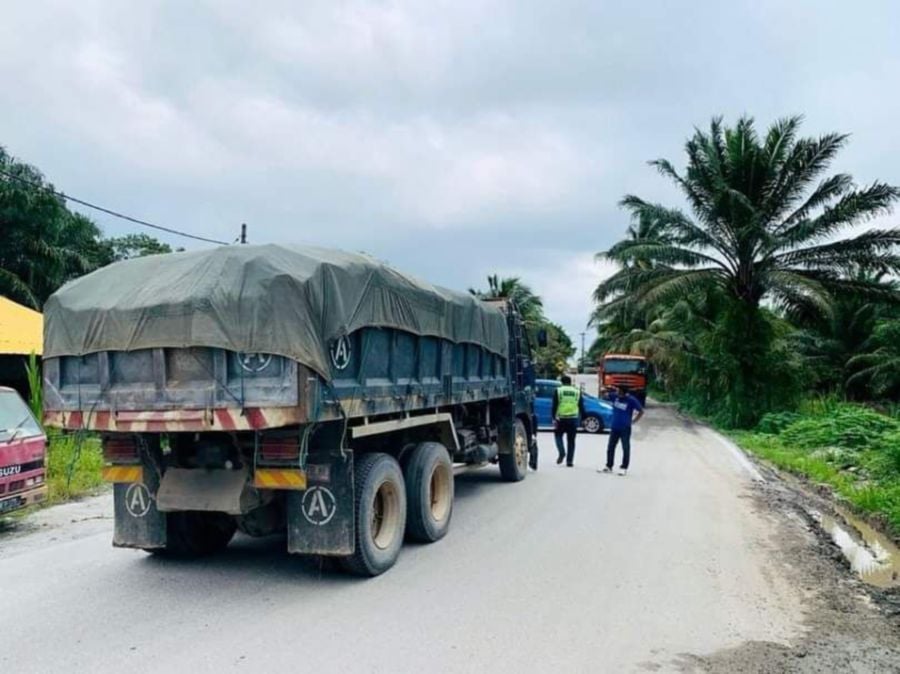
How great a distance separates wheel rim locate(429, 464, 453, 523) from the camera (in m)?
8.36

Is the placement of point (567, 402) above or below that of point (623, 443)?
above

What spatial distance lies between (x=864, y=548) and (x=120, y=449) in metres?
7.74

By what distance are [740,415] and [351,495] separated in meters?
20.5

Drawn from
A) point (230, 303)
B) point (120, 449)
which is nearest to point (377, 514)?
point (120, 449)

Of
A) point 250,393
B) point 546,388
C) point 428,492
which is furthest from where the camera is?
point 546,388

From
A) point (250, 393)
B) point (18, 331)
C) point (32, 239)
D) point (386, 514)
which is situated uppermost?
point (32, 239)

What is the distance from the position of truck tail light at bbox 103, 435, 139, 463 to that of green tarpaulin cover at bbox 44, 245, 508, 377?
33.6 inches

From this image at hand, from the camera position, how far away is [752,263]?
960 inches

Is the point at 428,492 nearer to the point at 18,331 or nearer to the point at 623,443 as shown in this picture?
the point at 623,443

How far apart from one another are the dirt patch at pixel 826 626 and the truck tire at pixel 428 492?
336 centimetres

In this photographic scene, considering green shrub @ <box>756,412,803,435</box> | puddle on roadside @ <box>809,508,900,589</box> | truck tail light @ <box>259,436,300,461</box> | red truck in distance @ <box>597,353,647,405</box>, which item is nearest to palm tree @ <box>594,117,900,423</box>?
green shrub @ <box>756,412,803,435</box>

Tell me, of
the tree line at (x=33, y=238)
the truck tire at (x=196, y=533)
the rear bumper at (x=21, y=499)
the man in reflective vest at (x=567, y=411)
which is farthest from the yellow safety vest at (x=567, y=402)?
the tree line at (x=33, y=238)

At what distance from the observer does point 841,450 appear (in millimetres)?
16250

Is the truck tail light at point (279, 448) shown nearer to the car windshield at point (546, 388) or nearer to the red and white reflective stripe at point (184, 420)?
the red and white reflective stripe at point (184, 420)
